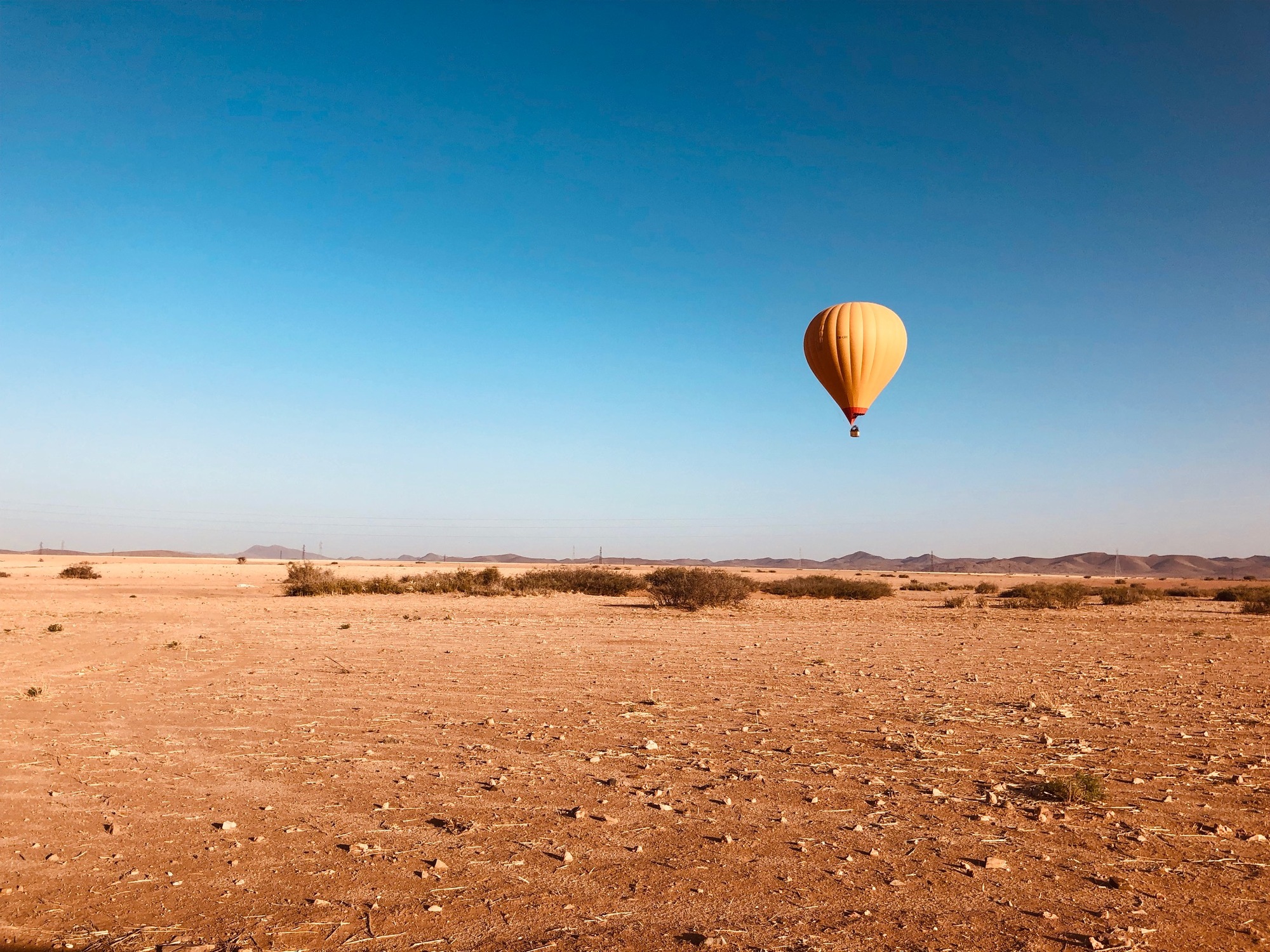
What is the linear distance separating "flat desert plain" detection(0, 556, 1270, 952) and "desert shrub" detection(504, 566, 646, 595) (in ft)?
90.5

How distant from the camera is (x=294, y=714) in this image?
10.7 m

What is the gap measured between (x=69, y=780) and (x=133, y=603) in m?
28.8

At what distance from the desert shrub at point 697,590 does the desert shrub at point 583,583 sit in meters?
8.97

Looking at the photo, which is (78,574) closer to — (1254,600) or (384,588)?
(384,588)

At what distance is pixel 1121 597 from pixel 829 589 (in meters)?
→ 14.0

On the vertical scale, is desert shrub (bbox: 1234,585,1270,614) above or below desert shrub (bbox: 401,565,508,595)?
above

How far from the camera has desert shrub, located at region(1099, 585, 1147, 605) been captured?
124 feet

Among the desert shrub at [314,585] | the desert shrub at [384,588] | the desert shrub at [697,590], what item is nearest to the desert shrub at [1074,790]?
the desert shrub at [697,590]

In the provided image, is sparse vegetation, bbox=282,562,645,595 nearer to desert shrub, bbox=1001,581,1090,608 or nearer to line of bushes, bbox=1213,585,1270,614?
desert shrub, bbox=1001,581,1090,608

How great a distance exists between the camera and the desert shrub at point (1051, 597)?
35188 mm

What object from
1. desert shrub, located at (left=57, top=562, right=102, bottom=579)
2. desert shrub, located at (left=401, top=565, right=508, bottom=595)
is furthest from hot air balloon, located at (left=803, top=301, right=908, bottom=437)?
desert shrub, located at (left=57, top=562, right=102, bottom=579)

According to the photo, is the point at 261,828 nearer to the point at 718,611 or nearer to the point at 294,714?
the point at 294,714

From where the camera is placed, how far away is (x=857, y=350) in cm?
2453

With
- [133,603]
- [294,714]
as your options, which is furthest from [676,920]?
[133,603]
